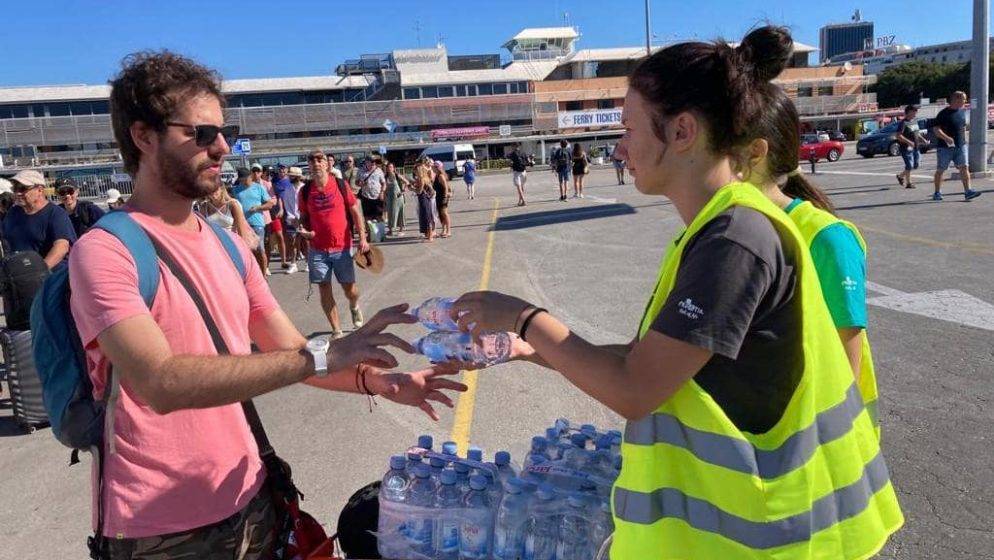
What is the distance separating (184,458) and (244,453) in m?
0.20

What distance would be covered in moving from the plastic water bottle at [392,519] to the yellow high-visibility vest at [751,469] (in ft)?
3.47

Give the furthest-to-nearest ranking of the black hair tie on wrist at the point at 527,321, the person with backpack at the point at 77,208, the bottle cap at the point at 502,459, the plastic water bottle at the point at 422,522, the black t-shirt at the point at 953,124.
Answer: the black t-shirt at the point at 953,124, the person with backpack at the point at 77,208, the bottle cap at the point at 502,459, the plastic water bottle at the point at 422,522, the black hair tie on wrist at the point at 527,321

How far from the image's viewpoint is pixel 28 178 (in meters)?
6.75

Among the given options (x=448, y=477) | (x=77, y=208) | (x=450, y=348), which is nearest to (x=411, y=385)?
(x=450, y=348)

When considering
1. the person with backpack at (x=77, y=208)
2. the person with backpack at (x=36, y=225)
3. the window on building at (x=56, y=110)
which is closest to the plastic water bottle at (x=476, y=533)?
the person with backpack at (x=36, y=225)

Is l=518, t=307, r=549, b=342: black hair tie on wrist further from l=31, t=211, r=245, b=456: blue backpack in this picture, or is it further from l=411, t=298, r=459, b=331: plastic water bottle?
l=31, t=211, r=245, b=456: blue backpack

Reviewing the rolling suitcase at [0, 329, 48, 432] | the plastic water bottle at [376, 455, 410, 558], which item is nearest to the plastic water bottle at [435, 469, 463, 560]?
the plastic water bottle at [376, 455, 410, 558]

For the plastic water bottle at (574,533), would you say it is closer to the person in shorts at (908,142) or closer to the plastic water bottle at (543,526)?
the plastic water bottle at (543,526)

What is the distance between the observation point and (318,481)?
14.5 ft

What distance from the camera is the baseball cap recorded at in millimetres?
6625

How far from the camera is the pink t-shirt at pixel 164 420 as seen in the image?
1.75 metres

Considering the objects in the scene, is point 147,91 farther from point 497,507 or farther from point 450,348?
point 497,507

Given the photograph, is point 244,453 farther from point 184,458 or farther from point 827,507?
point 827,507

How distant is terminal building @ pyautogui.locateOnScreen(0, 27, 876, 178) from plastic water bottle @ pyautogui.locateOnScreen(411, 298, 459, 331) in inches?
2750
